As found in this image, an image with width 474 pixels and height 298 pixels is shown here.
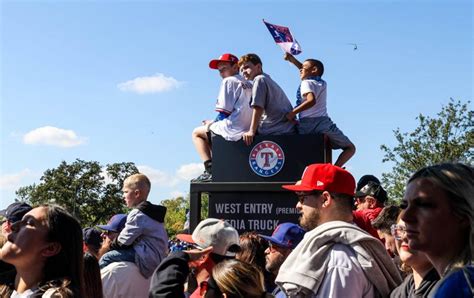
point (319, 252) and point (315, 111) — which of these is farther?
point (315, 111)

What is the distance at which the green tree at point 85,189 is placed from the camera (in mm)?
53719

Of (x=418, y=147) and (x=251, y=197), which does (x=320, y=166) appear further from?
(x=418, y=147)

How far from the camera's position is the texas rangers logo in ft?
20.8

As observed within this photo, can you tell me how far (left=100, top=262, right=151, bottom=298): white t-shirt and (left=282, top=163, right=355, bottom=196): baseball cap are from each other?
8.27 ft

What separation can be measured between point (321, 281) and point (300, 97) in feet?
12.8

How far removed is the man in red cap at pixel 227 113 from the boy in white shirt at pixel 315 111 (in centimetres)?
52

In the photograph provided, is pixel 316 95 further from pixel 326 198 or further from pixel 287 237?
pixel 326 198

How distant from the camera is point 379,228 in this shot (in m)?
4.74

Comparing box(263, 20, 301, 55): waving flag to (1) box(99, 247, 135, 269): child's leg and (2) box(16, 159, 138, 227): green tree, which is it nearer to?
(1) box(99, 247, 135, 269): child's leg

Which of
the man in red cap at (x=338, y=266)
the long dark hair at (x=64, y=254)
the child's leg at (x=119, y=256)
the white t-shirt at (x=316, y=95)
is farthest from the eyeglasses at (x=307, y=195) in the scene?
the white t-shirt at (x=316, y=95)

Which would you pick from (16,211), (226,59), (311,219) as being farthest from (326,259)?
(226,59)

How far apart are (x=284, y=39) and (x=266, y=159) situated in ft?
5.88

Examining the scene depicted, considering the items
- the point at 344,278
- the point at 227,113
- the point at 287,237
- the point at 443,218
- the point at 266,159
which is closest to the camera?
the point at 443,218

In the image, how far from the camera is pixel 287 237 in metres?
4.68
